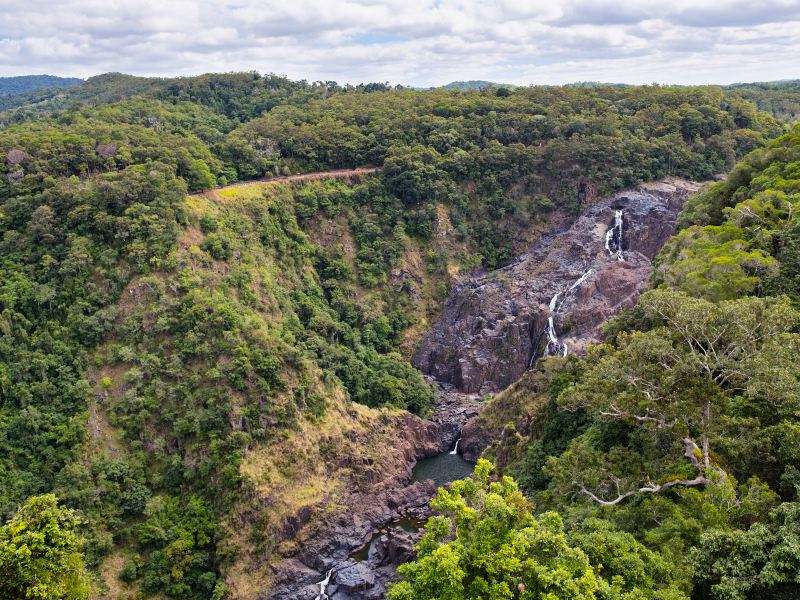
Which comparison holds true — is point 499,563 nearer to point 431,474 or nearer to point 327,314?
point 431,474

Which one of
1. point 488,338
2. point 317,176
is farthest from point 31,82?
point 488,338

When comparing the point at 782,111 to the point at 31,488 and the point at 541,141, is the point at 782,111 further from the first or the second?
the point at 31,488

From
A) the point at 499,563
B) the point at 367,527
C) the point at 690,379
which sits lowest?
the point at 367,527

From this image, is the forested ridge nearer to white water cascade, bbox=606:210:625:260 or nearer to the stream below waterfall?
white water cascade, bbox=606:210:625:260

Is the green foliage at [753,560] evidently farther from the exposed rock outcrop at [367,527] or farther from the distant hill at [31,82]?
the distant hill at [31,82]

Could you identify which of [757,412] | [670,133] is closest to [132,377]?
[757,412]

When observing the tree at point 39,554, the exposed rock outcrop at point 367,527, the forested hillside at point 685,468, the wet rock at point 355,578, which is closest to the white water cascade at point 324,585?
the exposed rock outcrop at point 367,527

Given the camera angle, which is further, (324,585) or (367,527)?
(367,527)
